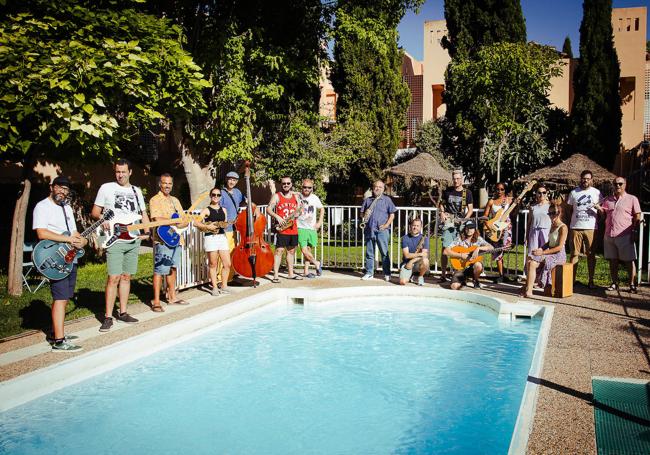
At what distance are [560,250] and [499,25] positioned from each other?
14240 mm

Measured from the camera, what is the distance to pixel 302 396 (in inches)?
204

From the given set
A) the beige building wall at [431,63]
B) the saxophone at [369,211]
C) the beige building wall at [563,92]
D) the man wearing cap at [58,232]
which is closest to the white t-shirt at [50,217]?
the man wearing cap at [58,232]

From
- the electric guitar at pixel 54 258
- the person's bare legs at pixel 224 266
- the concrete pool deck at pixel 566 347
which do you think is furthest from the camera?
the person's bare legs at pixel 224 266

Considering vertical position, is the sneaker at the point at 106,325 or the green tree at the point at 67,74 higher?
the green tree at the point at 67,74

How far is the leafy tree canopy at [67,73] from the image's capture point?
6.54 m

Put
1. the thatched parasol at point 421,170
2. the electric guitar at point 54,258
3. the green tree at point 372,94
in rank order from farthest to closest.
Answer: the green tree at point 372,94
the thatched parasol at point 421,170
the electric guitar at point 54,258

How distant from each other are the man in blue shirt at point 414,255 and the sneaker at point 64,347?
5.49 meters

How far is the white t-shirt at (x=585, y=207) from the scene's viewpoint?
866 centimetres

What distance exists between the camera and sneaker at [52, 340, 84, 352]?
5363 millimetres

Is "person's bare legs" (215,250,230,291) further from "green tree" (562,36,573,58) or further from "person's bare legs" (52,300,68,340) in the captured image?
"green tree" (562,36,573,58)

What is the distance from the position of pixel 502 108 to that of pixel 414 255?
11028 millimetres

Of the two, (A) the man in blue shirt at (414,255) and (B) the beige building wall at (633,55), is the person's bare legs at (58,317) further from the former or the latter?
Answer: (B) the beige building wall at (633,55)

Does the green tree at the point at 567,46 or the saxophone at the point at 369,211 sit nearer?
the saxophone at the point at 369,211


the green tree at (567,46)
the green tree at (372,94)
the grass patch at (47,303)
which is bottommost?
the grass patch at (47,303)
